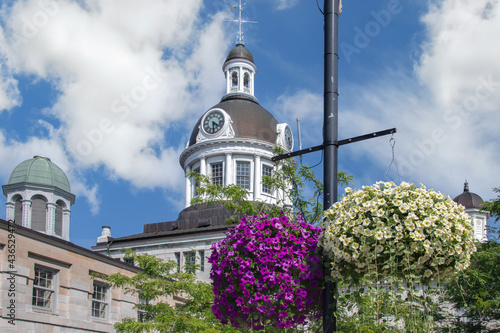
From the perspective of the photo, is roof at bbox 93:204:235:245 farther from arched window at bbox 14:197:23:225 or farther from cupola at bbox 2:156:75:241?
arched window at bbox 14:197:23:225

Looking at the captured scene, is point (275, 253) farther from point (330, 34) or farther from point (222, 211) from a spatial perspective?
point (222, 211)

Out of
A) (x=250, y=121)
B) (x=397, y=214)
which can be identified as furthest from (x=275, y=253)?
(x=250, y=121)

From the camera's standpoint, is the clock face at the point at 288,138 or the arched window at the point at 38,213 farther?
the clock face at the point at 288,138

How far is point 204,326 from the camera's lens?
898 inches

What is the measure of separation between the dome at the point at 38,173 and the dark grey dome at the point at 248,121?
1674 centimetres

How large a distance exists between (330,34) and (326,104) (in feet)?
3.86

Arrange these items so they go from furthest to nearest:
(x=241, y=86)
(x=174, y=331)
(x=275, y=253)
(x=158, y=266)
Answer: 1. (x=241, y=86)
2. (x=158, y=266)
3. (x=174, y=331)
4. (x=275, y=253)

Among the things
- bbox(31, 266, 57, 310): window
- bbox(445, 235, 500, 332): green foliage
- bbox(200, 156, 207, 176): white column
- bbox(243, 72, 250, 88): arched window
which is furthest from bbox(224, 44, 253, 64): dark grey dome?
bbox(31, 266, 57, 310): window

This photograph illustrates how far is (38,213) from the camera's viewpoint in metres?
52.1

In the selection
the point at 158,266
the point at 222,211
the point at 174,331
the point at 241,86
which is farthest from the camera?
the point at 241,86

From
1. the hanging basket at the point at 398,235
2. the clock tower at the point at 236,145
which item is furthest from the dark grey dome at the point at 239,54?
the hanging basket at the point at 398,235

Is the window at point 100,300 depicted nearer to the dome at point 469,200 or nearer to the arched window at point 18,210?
the arched window at point 18,210

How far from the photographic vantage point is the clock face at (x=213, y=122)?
210ft

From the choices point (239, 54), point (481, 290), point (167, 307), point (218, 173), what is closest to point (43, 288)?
point (167, 307)
